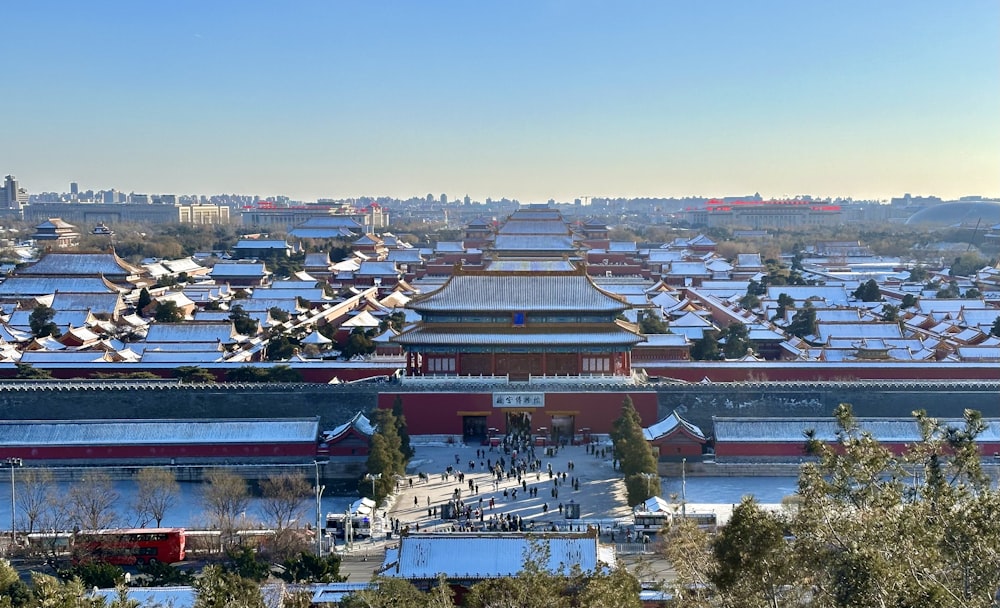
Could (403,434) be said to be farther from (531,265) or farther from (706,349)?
(706,349)

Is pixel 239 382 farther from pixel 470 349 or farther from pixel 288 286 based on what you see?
pixel 288 286

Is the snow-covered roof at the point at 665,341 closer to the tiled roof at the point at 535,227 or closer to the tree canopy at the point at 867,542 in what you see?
the tiled roof at the point at 535,227

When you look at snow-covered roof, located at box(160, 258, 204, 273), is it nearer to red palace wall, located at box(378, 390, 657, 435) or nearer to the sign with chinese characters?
red palace wall, located at box(378, 390, 657, 435)

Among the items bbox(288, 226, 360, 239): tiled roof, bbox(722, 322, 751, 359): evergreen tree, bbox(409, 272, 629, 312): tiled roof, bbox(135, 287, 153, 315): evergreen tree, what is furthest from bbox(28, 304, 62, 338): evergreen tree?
bbox(288, 226, 360, 239): tiled roof

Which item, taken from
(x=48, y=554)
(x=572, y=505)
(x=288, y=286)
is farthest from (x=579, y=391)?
(x=288, y=286)

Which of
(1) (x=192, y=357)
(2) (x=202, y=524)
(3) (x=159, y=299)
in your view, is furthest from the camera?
(3) (x=159, y=299)

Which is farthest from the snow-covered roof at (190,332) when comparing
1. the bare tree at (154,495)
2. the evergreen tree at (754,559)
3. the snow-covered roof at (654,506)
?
the evergreen tree at (754,559)
